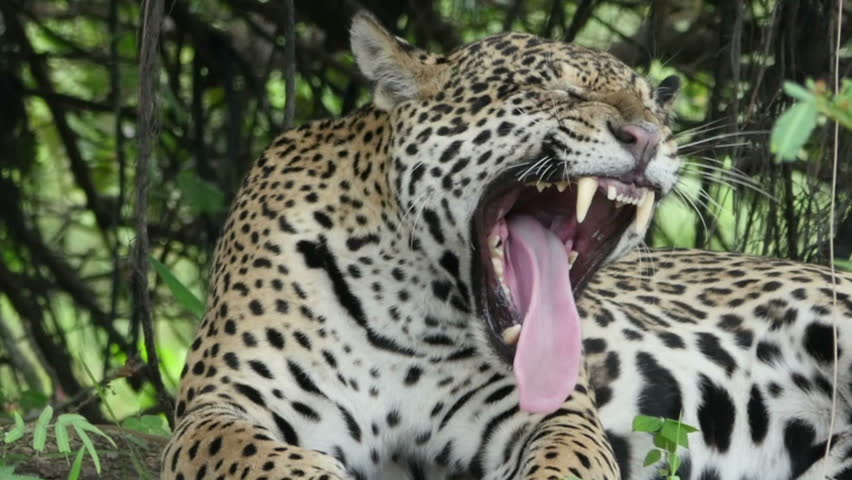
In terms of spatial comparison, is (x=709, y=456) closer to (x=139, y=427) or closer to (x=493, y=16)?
(x=139, y=427)

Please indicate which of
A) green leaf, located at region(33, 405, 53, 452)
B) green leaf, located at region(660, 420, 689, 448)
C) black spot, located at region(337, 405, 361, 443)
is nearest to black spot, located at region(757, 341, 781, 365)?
green leaf, located at region(660, 420, 689, 448)

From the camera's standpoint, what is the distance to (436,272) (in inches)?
217

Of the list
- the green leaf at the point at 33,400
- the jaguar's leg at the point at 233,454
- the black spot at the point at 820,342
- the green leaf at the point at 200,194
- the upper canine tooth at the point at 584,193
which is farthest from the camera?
the green leaf at the point at 200,194

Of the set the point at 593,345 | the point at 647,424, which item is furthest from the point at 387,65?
the point at 647,424

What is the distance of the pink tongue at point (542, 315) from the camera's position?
5.21 m

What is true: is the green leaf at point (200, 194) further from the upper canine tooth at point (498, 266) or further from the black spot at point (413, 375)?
the upper canine tooth at point (498, 266)

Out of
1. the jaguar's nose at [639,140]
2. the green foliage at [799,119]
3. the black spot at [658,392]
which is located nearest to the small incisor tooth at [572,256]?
the jaguar's nose at [639,140]

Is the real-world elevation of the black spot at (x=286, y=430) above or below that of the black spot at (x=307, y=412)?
below

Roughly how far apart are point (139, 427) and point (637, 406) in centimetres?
196

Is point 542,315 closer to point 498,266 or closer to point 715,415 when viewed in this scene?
point 498,266

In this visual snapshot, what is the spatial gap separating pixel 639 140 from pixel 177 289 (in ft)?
7.64

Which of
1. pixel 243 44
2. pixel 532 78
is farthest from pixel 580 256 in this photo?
pixel 243 44

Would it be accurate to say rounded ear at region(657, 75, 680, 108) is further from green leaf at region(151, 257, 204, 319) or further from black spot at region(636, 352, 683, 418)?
green leaf at region(151, 257, 204, 319)

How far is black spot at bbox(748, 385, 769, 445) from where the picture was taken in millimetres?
6098
